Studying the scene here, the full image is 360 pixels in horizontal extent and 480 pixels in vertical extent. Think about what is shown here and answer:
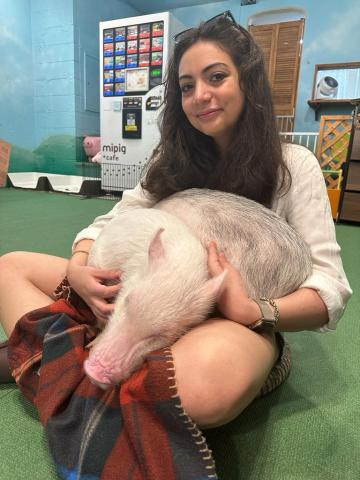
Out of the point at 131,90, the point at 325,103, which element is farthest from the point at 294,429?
the point at 325,103

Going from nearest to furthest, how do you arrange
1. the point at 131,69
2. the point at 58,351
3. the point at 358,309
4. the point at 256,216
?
the point at 58,351 < the point at 256,216 < the point at 358,309 < the point at 131,69

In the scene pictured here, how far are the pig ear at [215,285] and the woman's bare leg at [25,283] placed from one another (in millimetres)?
560

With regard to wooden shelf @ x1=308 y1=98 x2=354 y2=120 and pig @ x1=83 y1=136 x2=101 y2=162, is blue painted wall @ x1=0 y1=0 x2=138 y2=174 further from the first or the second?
wooden shelf @ x1=308 y1=98 x2=354 y2=120

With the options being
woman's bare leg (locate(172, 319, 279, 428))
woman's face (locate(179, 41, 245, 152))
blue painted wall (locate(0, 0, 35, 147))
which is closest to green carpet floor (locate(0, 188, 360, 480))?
woman's bare leg (locate(172, 319, 279, 428))

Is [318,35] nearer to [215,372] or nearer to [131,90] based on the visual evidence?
[131,90]

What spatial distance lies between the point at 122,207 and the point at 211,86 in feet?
1.72

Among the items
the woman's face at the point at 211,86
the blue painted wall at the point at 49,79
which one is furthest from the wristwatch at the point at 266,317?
the blue painted wall at the point at 49,79

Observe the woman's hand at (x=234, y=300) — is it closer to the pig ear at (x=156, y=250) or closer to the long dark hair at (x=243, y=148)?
the pig ear at (x=156, y=250)

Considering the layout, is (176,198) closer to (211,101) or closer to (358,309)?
(211,101)

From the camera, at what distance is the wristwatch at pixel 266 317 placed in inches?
33.3

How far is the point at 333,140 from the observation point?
498cm

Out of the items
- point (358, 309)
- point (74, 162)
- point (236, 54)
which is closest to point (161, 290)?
point (236, 54)

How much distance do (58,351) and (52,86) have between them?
613 cm

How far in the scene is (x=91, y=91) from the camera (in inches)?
247
